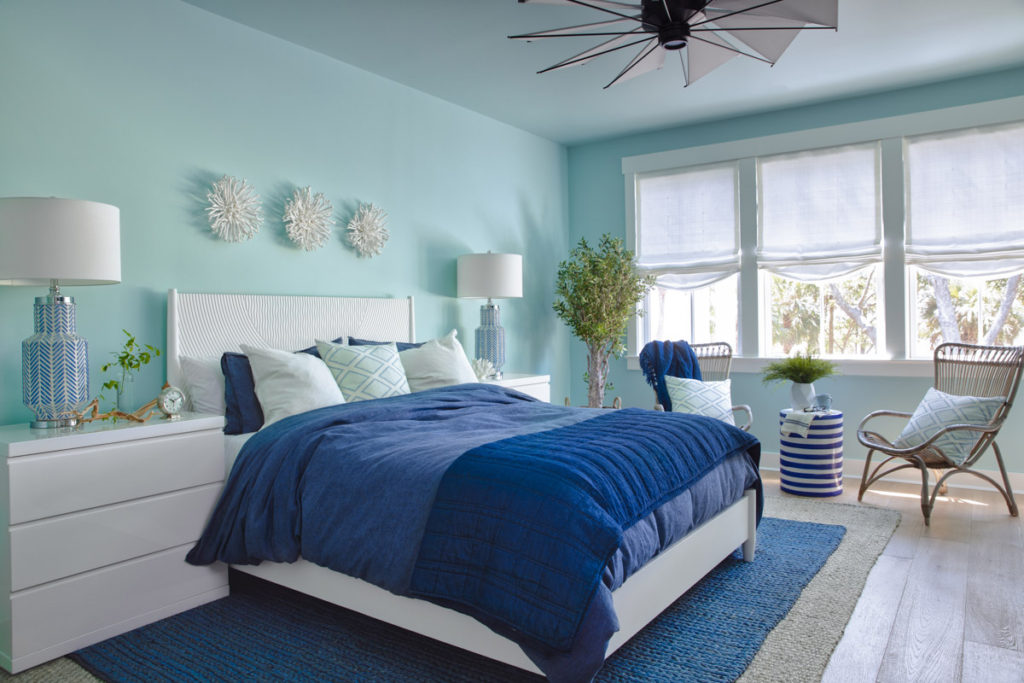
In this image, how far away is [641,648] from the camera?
231 cm

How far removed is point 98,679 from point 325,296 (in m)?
2.24

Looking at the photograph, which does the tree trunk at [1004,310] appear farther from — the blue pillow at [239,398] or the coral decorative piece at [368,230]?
the blue pillow at [239,398]

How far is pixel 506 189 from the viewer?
5449 millimetres

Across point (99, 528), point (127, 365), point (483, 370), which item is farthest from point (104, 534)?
point (483, 370)

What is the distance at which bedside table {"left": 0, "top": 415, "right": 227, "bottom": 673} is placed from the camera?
7.29 ft

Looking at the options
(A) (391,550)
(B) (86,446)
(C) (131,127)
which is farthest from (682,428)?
(C) (131,127)

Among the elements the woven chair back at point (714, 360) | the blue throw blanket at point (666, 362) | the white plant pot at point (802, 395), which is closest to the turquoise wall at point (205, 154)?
the blue throw blanket at point (666, 362)

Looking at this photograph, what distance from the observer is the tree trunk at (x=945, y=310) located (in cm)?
469

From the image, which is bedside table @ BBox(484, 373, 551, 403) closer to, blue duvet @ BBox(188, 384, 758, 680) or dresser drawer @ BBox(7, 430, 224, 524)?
blue duvet @ BBox(188, 384, 758, 680)

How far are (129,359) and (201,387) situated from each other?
35 cm

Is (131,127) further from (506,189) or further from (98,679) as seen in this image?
(506,189)

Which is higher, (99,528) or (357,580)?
(99,528)

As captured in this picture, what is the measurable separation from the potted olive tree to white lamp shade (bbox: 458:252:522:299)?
2.49 feet

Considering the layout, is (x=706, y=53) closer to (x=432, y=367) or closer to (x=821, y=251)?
(x=432, y=367)
